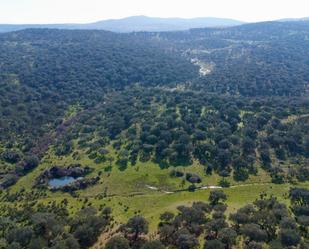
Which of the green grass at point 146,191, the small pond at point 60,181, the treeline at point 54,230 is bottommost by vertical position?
the small pond at point 60,181

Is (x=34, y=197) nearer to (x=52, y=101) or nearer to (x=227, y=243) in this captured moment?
A: (x=227, y=243)

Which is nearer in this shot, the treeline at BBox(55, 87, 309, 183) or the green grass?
the green grass

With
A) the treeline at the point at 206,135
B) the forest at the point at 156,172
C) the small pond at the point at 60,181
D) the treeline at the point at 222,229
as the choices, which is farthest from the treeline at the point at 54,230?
the treeline at the point at 206,135

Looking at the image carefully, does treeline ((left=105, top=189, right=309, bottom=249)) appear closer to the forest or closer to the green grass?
the forest

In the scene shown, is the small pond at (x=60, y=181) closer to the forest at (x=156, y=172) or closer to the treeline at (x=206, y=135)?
the forest at (x=156, y=172)

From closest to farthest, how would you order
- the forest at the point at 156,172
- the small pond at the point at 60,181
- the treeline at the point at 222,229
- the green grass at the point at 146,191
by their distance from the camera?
1. the treeline at the point at 222,229
2. the forest at the point at 156,172
3. the green grass at the point at 146,191
4. the small pond at the point at 60,181

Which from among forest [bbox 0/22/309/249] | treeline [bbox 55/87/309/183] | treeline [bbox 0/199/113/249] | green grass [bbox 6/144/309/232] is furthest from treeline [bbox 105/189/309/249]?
treeline [bbox 55/87/309/183]

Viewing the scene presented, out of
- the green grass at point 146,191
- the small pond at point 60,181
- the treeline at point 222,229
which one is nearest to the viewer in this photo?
the treeline at point 222,229

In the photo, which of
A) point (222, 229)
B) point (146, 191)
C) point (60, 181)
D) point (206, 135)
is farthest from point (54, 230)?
point (206, 135)
